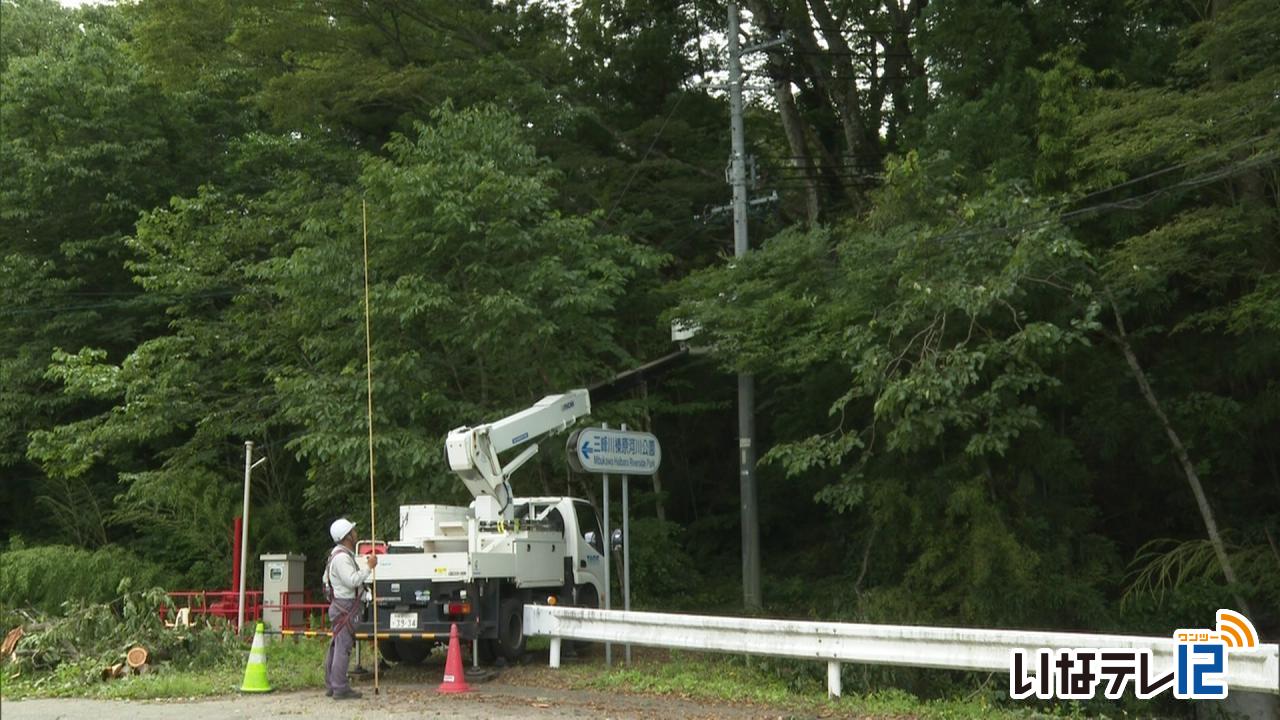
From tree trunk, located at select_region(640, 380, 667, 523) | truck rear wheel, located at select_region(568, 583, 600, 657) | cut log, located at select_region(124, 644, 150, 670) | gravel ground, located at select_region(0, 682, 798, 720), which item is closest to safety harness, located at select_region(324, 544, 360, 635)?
gravel ground, located at select_region(0, 682, 798, 720)

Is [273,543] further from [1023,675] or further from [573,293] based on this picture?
[1023,675]

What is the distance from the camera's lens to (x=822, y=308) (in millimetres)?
18203

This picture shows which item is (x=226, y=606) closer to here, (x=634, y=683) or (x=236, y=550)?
(x=236, y=550)

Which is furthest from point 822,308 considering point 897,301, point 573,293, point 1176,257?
point 1176,257

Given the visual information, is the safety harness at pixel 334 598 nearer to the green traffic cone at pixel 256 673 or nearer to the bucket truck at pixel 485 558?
the green traffic cone at pixel 256 673

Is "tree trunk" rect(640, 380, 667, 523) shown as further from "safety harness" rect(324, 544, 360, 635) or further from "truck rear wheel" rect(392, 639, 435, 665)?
"safety harness" rect(324, 544, 360, 635)

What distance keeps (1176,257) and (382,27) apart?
16.1 meters

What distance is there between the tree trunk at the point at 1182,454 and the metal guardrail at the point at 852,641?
8471mm

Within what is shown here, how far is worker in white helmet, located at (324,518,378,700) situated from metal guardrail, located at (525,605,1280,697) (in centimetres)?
272

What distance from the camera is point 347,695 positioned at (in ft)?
40.5

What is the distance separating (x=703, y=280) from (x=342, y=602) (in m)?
9.18

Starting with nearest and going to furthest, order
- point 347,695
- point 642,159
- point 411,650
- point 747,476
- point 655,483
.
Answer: point 347,695
point 411,650
point 747,476
point 642,159
point 655,483

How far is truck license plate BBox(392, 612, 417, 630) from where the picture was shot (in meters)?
14.0

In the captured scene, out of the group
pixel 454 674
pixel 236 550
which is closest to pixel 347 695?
pixel 454 674
